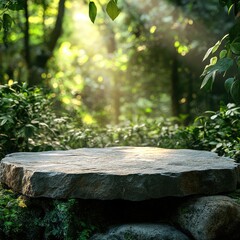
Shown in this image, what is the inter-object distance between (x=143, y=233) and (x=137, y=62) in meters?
8.94

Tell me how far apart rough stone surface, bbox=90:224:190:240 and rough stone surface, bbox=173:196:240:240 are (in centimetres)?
11

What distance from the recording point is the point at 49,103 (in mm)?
6367

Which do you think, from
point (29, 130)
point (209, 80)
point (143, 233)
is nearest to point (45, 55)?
point (29, 130)

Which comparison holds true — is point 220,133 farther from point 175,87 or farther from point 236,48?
point 175,87

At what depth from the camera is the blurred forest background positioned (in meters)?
10.4

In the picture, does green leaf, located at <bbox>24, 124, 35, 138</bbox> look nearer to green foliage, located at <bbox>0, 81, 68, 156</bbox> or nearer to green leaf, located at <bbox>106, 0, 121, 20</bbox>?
green foliage, located at <bbox>0, 81, 68, 156</bbox>

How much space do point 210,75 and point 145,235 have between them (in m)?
1.40

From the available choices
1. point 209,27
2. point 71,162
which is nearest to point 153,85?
point 209,27

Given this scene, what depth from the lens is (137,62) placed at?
12.1m

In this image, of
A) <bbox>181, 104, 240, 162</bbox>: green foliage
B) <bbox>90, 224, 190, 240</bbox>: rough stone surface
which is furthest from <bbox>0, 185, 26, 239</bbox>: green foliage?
<bbox>181, 104, 240, 162</bbox>: green foliage

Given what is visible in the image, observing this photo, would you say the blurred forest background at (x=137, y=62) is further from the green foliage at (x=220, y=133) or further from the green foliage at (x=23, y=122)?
the green foliage at (x=220, y=133)

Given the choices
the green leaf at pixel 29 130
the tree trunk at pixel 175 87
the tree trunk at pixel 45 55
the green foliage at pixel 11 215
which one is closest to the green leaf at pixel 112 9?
the green foliage at pixel 11 215

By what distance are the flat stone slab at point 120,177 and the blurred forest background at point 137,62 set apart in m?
3.51

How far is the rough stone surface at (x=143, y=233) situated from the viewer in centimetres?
347
